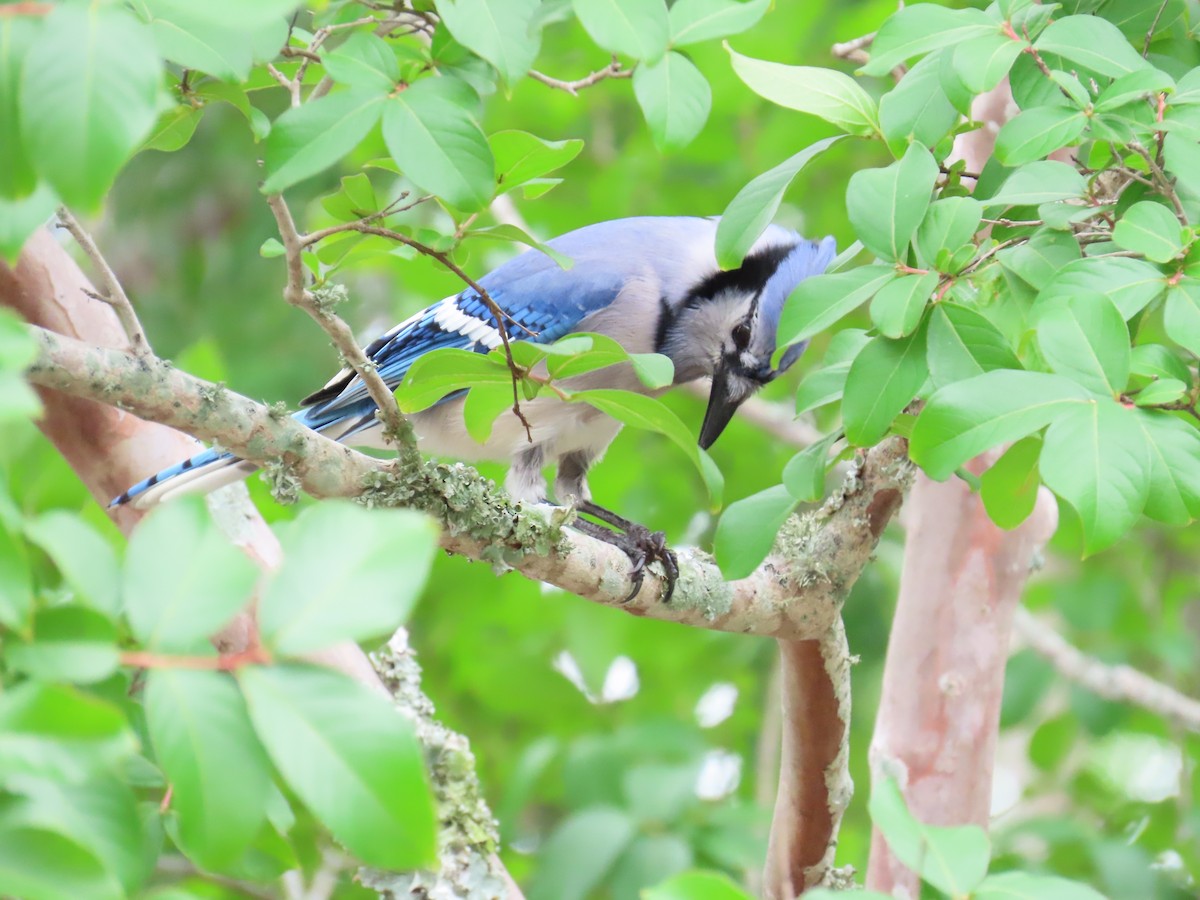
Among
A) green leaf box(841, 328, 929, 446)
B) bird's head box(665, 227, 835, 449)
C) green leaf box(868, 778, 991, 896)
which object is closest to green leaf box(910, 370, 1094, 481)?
green leaf box(841, 328, 929, 446)

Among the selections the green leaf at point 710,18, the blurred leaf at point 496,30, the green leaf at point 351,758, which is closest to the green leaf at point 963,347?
the green leaf at point 710,18

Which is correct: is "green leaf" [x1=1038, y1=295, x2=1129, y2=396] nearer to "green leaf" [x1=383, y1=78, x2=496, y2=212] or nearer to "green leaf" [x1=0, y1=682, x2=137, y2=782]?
"green leaf" [x1=383, y1=78, x2=496, y2=212]

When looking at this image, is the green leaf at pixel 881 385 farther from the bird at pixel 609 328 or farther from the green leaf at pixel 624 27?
the bird at pixel 609 328

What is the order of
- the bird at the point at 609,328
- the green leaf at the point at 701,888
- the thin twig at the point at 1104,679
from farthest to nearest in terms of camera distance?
the thin twig at the point at 1104,679 → the bird at the point at 609,328 → the green leaf at the point at 701,888

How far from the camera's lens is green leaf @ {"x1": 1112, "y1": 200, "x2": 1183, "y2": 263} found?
83cm

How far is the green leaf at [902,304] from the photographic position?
2.84ft

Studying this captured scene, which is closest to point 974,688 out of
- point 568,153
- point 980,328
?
point 980,328

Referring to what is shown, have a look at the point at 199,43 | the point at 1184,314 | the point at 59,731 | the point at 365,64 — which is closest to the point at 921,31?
the point at 1184,314

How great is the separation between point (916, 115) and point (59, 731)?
30.5 inches

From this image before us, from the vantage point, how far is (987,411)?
2.54 ft

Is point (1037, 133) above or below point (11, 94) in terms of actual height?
below

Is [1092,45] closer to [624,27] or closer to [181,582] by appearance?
[624,27]

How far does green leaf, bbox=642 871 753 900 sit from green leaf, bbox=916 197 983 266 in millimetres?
510

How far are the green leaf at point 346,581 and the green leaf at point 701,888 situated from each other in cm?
19
